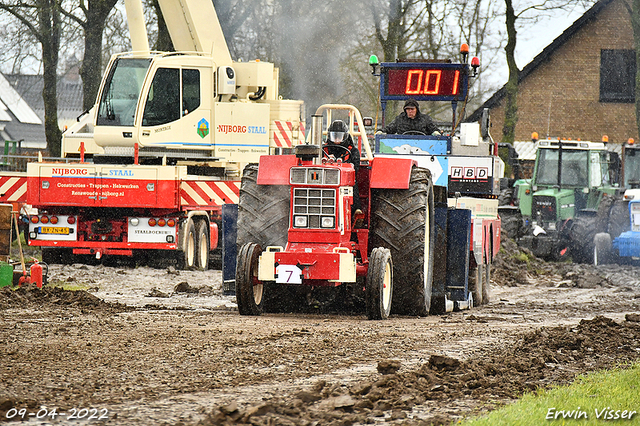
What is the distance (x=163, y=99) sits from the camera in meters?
17.7

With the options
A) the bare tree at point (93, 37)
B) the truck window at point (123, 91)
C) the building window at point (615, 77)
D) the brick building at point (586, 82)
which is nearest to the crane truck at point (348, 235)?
the truck window at point (123, 91)

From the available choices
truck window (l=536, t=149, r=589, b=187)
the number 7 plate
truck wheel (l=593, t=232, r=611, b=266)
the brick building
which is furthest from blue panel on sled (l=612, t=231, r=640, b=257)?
the brick building

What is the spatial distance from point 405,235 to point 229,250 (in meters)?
1.92

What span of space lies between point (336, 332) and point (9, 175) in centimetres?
1019

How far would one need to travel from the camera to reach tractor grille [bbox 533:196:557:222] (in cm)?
2277

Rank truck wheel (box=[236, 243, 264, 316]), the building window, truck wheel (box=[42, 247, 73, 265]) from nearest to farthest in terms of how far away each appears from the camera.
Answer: truck wheel (box=[236, 243, 264, 316]) → truck wheel (box=[42, 247, 73, 265]) → the building window

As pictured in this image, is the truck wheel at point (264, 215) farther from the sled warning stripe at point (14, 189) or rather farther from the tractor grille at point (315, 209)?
the sled warning stripe at point (14, 189)

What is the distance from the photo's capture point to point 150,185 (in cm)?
1614

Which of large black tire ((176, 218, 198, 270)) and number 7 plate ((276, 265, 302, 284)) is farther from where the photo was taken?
large black tire ((176, 218, 198, 270))

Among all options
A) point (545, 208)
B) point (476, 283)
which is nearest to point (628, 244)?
point (545, 208)

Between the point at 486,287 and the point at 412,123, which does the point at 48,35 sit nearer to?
the point at 412,123

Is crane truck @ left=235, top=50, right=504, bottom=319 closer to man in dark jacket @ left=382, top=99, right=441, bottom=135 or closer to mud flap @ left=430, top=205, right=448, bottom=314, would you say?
mud flap @ left=430, top=205, right=448, bottom=314

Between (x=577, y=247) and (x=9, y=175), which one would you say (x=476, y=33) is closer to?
(x=577, y=247)

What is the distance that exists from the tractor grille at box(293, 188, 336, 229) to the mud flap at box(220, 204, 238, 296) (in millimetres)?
993
